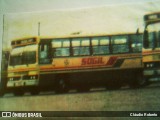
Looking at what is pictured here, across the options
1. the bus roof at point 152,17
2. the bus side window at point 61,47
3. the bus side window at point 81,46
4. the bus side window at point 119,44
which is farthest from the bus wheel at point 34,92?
the bus roof at point 152,17

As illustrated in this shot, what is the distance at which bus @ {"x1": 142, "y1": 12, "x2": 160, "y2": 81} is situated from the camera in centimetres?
264

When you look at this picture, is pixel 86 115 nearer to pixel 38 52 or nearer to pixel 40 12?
pixel 38 52

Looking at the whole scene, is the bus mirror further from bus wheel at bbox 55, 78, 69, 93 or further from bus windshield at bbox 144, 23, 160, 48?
bus wheel at bbox 55, 78, 69, 93

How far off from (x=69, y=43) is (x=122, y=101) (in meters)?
0.69

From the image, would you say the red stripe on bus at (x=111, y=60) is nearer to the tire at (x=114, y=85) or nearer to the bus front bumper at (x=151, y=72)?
the tire at (x=114, y=85)

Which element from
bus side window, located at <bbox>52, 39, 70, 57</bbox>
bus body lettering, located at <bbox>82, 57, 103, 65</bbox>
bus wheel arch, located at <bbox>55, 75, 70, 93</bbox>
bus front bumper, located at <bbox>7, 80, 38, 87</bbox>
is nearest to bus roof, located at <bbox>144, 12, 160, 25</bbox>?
bus body lettering, located at <bbox>82, 57, 103, 65</bbox>

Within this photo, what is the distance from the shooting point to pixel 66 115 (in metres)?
2.74

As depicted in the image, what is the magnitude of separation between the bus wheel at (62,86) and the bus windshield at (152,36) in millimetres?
783

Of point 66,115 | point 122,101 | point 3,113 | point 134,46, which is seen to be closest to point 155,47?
point 134,46

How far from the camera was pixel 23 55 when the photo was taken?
115 inches

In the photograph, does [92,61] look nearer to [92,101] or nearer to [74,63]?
[74,63]

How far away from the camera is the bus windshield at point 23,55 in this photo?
9.52 feet

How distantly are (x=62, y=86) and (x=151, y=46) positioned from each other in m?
0.86

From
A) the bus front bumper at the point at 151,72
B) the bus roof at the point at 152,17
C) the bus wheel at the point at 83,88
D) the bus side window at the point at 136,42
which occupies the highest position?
the bus roof at the point at 152,17
